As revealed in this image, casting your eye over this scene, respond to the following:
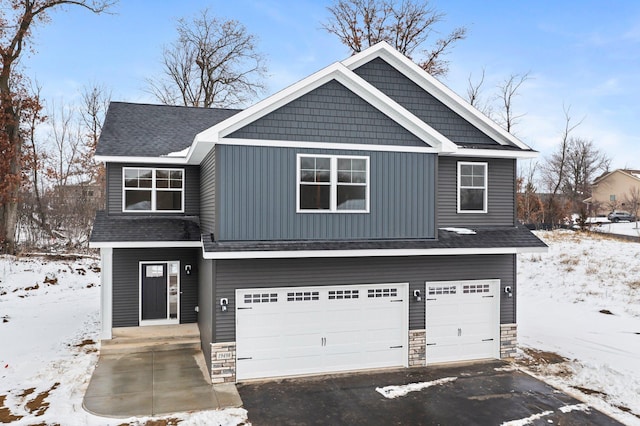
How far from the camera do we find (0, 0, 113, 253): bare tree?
23.0m

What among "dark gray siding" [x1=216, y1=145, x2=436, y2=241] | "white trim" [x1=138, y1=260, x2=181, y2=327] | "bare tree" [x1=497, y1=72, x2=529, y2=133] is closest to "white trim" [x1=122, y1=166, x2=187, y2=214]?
"white trim" [x1=138, y1=260, x2=181, y2=327]

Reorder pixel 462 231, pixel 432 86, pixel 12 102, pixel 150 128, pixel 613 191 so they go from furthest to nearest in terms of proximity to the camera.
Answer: pixel 613 191 → pixel 12 102 → pixel 150 128 → pixel 432 86 → pixel 462 231

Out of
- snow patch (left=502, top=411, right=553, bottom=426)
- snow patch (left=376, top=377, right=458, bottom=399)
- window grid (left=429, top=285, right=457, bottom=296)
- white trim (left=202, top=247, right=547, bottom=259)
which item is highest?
white trim (left=202, top=247, right=547, bottom=259)

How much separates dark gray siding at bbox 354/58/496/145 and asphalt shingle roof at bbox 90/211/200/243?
21.2 feet

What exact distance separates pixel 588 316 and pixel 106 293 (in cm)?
1571

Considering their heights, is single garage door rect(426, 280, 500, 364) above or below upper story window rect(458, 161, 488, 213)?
below

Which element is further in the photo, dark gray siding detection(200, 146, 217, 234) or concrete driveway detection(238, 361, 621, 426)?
dark gray siding detection(200, 146, 217, 234)

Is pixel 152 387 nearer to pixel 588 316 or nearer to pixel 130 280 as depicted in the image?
pixel 130 280

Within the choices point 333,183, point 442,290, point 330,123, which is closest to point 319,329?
point 442,290

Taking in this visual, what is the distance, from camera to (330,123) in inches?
415

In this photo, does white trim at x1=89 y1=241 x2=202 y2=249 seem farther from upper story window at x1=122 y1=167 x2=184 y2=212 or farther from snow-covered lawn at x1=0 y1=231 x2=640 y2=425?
snow-covered lawn at x1=0 y1=231 x2=640 y2=425

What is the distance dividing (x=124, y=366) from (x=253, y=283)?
3849 millimetres

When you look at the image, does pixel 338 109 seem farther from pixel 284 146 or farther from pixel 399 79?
pixel 399 79

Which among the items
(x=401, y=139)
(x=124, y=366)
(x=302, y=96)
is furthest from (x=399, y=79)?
(x=124, y=366)
